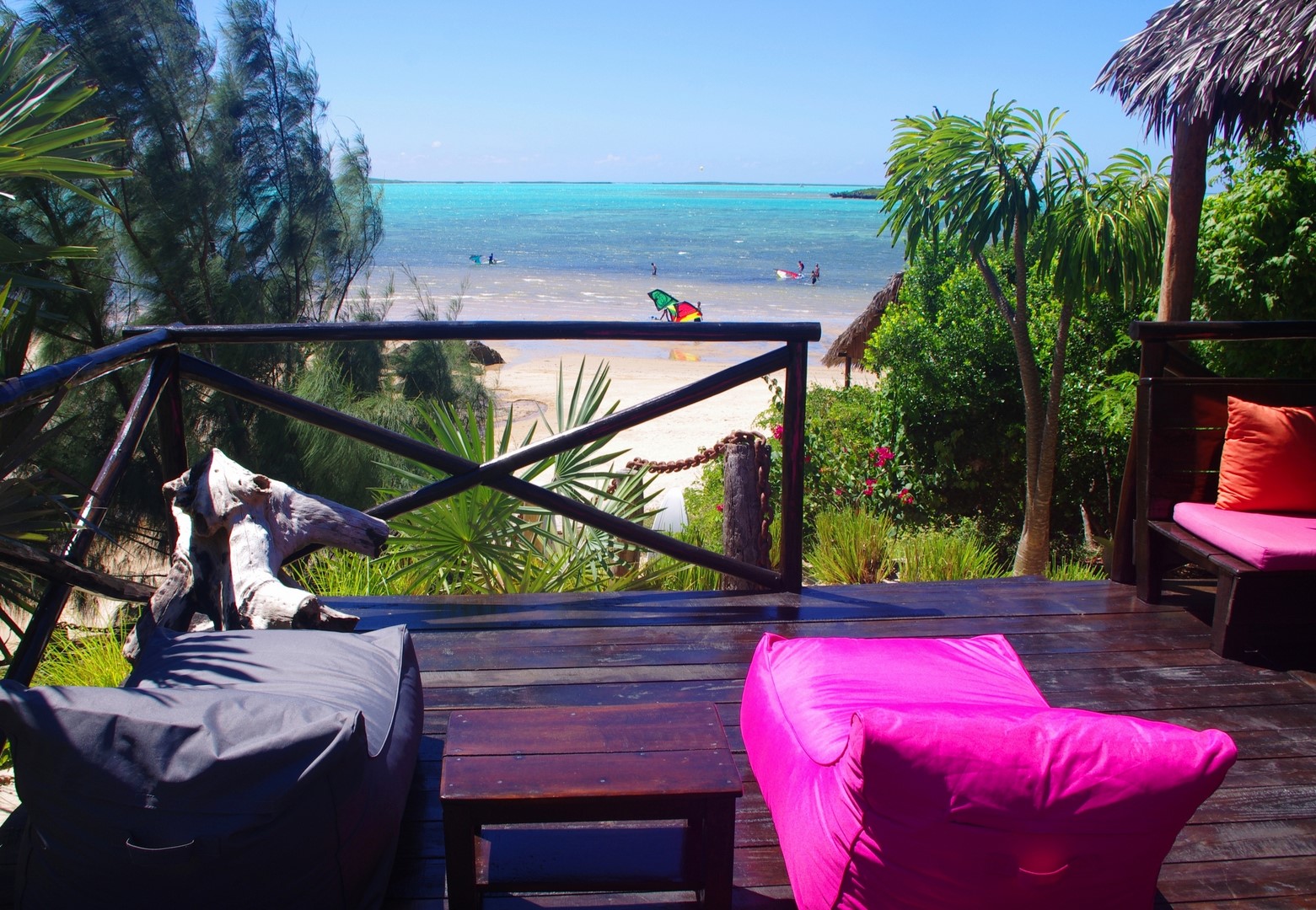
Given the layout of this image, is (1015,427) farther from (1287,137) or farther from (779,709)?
(779,709)

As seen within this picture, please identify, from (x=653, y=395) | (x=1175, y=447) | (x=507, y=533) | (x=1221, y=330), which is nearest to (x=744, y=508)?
(x=507, y=533)

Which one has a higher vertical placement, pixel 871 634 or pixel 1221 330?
pixel 1221 330

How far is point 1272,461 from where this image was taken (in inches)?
132

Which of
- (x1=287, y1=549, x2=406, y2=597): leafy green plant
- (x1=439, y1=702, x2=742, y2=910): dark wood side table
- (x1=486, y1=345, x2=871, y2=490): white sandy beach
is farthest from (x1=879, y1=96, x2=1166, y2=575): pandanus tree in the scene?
(x1=486, y1=345, x2=871, y2=490): white sandy beach

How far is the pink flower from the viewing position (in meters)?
8.43

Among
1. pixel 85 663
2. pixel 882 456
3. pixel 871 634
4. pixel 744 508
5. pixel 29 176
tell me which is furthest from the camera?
pixel 882 456

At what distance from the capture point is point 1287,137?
5930 millimetres

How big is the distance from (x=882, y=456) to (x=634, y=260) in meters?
40.5

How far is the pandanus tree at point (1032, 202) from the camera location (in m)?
6.51

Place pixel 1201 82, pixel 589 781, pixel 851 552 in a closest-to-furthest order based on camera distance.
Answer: pixel 589 781, pixel 1201 82, pixel 851 552

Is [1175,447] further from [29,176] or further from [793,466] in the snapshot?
[29,176]

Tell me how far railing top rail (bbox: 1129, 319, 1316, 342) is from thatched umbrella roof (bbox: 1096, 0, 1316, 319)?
3.81ft

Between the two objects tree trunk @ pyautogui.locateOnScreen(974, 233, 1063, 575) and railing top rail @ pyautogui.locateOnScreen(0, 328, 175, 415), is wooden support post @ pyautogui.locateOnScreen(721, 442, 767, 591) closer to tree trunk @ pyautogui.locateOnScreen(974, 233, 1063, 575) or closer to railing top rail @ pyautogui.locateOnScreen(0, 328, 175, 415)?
railing top rail @ pyautogui.locateOnScreen(0, 328, 175, 415)

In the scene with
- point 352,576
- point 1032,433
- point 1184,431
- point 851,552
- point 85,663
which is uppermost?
point 1184,431
